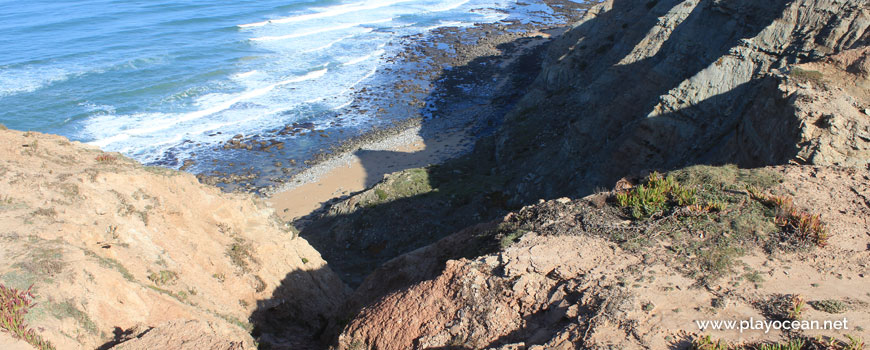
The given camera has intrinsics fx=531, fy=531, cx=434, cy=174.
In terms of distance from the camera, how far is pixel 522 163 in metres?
26.0

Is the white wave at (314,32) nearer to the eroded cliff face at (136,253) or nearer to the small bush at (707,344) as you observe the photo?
the eroded cliff face at (136,253)

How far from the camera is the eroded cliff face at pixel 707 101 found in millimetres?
12328

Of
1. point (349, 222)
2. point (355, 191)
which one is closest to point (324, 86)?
point (355, 191)

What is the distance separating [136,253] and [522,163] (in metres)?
18.2

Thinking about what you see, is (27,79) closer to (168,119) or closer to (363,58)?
(168,119)

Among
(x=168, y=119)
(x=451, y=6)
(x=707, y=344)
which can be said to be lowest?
(x=168, y=119)

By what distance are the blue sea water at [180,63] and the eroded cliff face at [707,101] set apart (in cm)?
2379

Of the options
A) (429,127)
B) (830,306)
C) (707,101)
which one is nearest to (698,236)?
(830,306)

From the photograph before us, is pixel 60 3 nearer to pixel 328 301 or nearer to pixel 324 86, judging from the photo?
pixel 324 86

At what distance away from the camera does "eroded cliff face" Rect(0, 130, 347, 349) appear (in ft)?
29.7

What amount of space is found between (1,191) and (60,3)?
75.2 meters

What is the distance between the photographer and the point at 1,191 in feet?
37.9

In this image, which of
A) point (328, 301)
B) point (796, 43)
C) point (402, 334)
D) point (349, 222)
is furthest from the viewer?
point (349, 222)

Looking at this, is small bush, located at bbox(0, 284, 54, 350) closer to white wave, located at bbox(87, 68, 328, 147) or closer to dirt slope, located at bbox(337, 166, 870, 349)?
dirt slope, located at bbox(337, 166, 870, 349)
